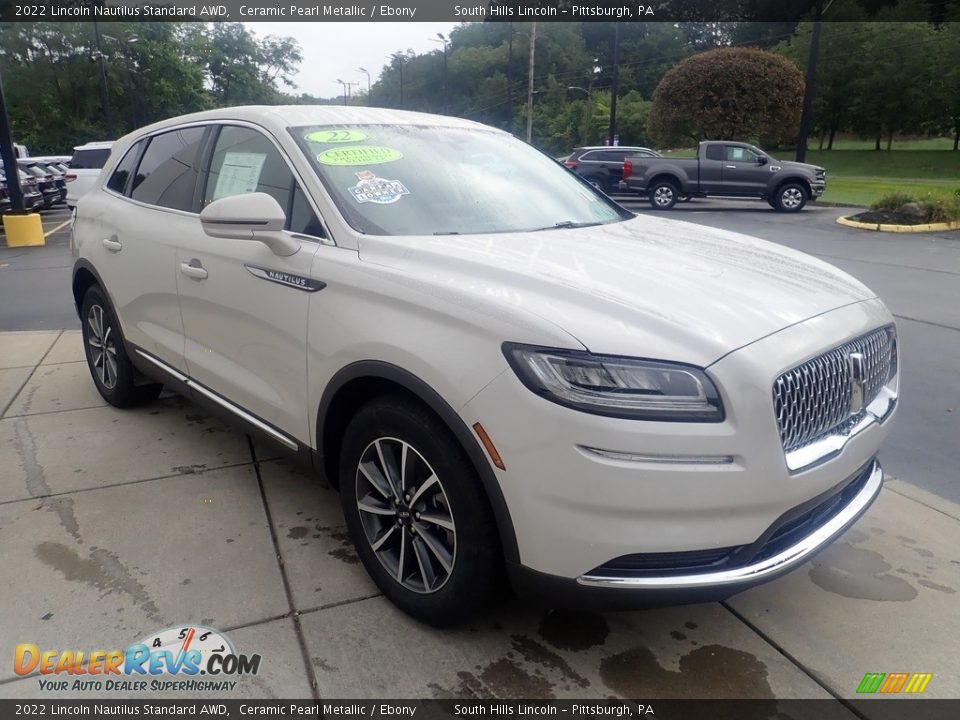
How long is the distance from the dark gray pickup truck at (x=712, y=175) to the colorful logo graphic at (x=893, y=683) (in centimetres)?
1828

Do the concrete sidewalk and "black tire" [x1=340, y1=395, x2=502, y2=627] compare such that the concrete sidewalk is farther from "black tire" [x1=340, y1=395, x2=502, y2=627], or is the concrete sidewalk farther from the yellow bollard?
the yellow bollard

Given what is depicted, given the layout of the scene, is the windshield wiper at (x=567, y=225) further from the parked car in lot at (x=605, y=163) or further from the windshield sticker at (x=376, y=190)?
the parked car in lot at (x=605, y=163)

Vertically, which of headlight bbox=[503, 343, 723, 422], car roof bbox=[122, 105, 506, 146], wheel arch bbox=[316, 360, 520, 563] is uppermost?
car roof bbox=[122, 105, 506, 146]

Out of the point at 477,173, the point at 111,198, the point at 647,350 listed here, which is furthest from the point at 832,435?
the point at 111,198

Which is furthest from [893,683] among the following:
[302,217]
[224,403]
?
[224,403]

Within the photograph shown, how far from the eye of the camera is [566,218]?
329 cm

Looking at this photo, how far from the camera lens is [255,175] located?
3.22m

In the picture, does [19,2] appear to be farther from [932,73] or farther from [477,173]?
[932,73]

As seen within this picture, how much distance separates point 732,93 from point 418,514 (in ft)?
104

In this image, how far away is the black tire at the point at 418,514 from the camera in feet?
7.25

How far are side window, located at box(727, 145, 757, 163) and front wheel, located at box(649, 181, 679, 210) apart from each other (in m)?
1.67

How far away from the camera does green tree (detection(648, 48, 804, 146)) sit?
2978 cm

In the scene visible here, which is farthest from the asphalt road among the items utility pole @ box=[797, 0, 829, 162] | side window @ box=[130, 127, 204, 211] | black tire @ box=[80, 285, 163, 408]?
utility pole @ box=[797, 0, 829, 162]

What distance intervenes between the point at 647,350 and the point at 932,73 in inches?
2303
